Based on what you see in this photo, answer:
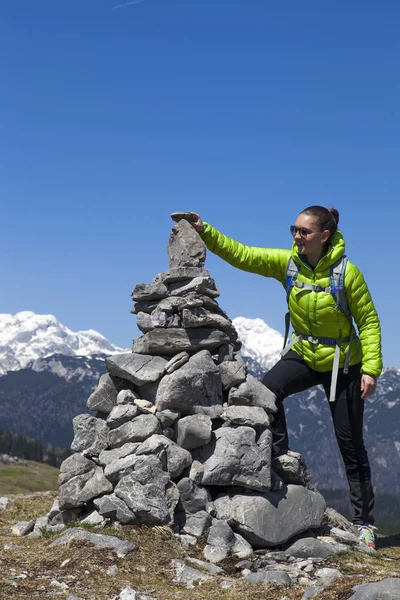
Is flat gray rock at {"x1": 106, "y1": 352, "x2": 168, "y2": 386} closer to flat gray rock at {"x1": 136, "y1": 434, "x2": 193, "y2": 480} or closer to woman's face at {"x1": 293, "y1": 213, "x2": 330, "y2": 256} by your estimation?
flat gray rock at {"x1": 136, "y1": 434, "x2": 193, "y2": 480}

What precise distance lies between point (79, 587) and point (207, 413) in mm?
5144

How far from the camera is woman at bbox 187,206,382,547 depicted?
13.8m

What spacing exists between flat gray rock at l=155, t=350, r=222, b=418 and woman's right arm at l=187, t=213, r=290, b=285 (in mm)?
2175

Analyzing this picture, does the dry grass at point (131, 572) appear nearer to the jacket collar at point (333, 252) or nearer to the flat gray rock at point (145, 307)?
the flat gray rock at point (145, 307)

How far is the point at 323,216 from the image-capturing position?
13.8 meters

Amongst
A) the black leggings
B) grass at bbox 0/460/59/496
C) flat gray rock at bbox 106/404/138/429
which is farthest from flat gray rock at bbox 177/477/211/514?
grass at bbox 0/460/59/496

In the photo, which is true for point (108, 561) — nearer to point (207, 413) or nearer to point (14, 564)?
point (14, 564)

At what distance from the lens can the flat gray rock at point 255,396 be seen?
14312 mm

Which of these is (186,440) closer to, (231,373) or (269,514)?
(231,373)

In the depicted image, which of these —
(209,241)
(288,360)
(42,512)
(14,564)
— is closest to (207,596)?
(14,564)

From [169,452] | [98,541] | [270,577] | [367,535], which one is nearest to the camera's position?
[270,577]

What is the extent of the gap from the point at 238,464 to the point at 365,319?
3994 millimetres

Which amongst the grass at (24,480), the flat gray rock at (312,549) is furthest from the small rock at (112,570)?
the grass at (24,480)

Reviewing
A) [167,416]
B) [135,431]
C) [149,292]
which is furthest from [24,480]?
[167,416]
